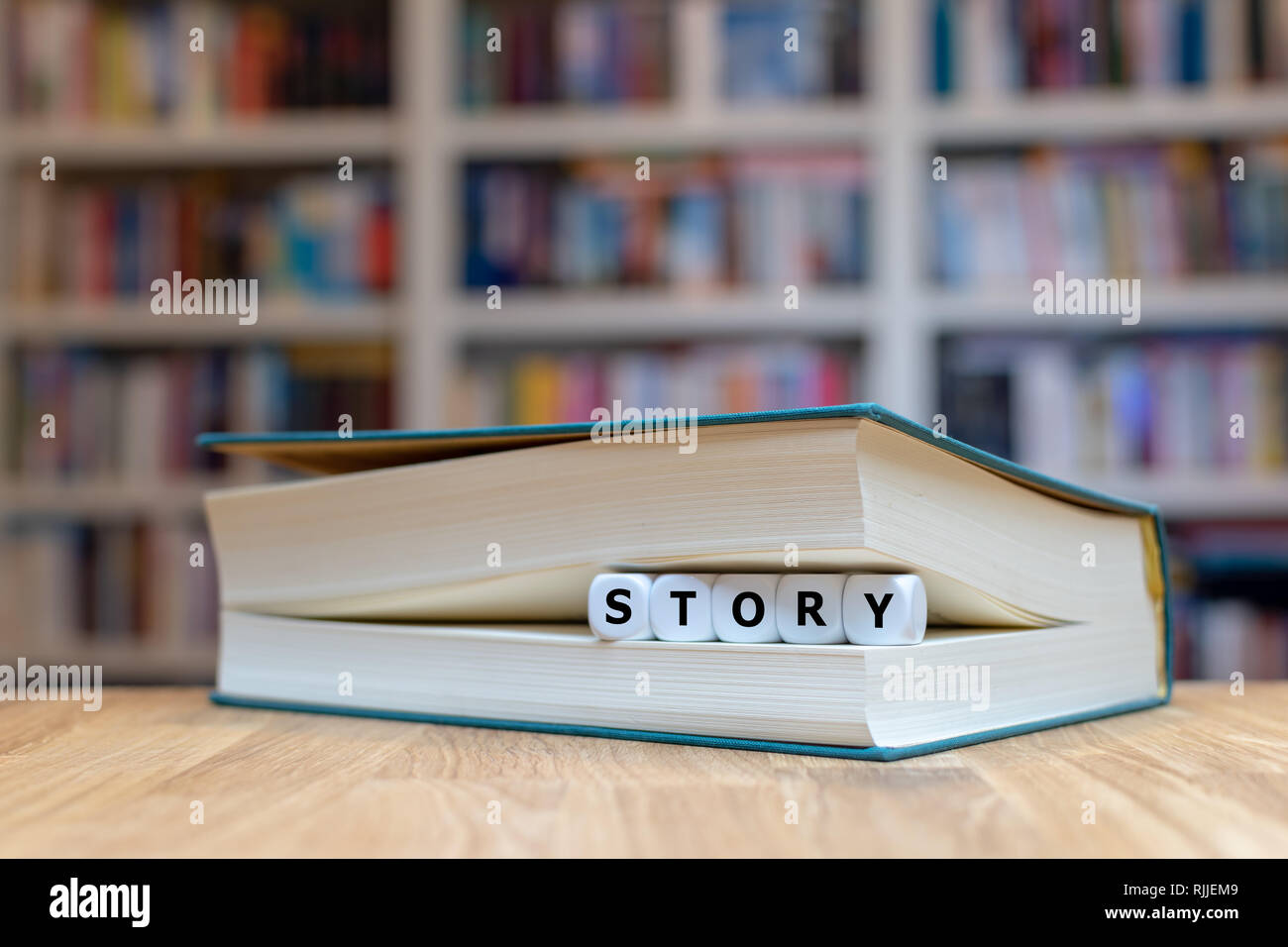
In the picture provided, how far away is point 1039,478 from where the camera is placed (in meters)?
0.50

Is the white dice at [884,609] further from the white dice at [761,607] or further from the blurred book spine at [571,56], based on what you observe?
the blurred book spine at [571,56]

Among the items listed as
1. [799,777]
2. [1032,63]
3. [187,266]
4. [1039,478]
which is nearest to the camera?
[799,777]

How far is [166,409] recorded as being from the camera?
187 centimetres

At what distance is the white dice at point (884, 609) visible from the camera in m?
0.41

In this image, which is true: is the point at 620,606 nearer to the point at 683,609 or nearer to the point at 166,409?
the point at 683,609

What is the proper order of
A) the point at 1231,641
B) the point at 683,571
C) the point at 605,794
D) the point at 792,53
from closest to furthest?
the point at 605,794
the point at 683,571
the point at 1231,641
the point at 792,53

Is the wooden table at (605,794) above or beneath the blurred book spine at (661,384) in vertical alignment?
beneath

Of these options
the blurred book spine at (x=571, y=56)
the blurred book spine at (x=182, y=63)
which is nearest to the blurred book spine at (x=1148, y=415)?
the blurred book spine at (x=571, y=56)

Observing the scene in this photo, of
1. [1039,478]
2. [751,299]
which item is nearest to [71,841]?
[1039,478]

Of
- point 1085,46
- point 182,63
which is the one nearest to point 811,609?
point 1085,46

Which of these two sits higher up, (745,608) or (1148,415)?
(1148,415)

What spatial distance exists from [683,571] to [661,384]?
53.2 inches
